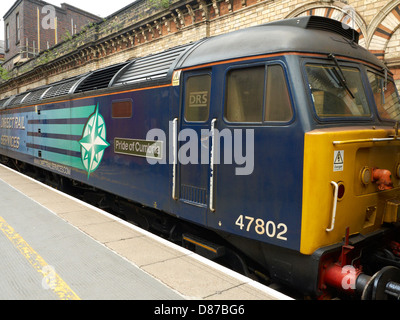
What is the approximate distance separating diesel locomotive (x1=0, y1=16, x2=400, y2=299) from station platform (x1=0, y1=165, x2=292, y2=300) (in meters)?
0.49

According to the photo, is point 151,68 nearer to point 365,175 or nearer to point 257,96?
point 257,96

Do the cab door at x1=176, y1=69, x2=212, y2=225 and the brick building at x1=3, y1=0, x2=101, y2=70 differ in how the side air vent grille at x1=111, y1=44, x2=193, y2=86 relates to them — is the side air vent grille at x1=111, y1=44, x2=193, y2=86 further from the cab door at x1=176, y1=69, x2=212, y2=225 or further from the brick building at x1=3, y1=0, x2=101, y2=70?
the brick building at x1=3, y1=0, x2=101, y2=70

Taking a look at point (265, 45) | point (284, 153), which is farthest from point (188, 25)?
point (284, 153)

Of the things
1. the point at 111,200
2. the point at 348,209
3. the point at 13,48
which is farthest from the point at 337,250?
the point at 13,48

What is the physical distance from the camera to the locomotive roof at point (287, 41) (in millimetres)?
3551

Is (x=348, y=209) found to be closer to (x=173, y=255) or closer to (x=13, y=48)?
(x=173, y=255)

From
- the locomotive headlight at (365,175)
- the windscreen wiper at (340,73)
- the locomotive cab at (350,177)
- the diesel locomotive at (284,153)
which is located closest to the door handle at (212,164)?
the diesel locomotive at (284,153)

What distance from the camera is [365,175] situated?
360cm

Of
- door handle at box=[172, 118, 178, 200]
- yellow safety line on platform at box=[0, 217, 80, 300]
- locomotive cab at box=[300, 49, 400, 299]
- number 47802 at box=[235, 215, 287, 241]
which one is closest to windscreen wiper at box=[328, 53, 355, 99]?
locomotive cab at box=[300, 49, 400, 299]

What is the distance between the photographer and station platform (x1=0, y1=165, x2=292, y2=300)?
10.6 feet

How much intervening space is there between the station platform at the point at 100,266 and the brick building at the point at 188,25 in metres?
8.29

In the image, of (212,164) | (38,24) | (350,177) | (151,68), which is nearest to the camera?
(350,177)

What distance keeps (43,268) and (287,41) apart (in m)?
3.73

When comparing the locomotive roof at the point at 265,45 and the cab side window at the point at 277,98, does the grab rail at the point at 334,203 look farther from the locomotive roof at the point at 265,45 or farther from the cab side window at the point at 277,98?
the locomotive roof at the point at 265,45
